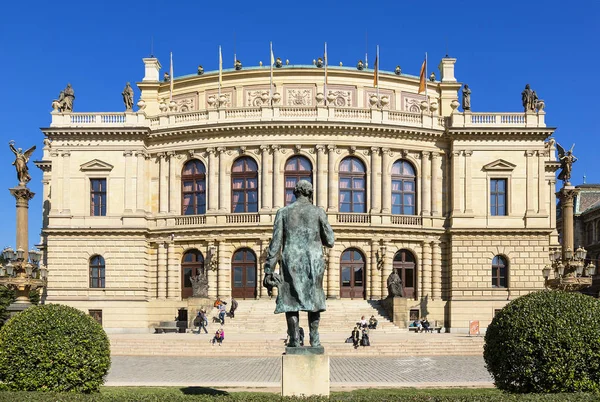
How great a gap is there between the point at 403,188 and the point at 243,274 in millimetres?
13701

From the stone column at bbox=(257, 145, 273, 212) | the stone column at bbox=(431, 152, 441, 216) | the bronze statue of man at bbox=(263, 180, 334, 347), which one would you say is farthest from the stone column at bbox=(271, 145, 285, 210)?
the bronze statue of man at bbox=(263, 180, 334, 347)

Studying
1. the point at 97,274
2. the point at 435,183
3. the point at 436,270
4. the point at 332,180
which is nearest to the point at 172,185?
the point at 97,274

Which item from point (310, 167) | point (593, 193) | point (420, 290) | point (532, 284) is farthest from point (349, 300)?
point (593, 193)

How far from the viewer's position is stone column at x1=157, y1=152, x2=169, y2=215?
55.9 meters

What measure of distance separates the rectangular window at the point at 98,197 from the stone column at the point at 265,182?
40.3ft

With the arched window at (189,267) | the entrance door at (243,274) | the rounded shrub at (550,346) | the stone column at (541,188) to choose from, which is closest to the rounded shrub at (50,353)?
the rounded shrub at (550,346)

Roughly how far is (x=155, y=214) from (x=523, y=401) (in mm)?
44114

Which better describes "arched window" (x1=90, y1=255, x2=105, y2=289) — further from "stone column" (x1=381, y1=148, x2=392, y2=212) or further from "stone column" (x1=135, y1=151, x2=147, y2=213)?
"stone column" (x1=381, y1=148, x2=392, y2=212)

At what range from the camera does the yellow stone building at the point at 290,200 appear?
53.7 meters

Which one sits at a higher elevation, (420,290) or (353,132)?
(353,132)

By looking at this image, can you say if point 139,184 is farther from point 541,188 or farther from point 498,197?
point 541,188

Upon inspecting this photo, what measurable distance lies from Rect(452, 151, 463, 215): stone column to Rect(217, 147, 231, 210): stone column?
664 inches

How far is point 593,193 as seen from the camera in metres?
100

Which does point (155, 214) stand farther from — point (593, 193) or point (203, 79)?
point (593, 193)
